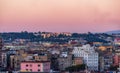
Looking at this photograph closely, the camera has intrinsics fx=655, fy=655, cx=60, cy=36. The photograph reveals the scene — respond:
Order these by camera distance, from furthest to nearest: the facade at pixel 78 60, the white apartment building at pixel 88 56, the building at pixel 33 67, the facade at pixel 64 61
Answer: the white apartment building at pixel 88 56 < the facade at pixel 78 60 < the facade at pixel 64 61 < the building at pixel 33 67

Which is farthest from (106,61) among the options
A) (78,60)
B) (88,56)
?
(88,56)

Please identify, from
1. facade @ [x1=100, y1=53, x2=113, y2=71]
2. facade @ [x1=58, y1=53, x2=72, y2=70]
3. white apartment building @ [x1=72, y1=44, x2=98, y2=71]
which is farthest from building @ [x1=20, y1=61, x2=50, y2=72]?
facade @ [x1=100, y1=53, x2=113, y2=71]

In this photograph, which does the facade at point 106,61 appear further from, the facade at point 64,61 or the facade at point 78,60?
the facade at point 64,61

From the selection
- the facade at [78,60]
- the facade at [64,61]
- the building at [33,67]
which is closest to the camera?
the building at [33,67]

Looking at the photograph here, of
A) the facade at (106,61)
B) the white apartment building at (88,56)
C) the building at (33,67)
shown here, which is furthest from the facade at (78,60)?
the building at (33,67)

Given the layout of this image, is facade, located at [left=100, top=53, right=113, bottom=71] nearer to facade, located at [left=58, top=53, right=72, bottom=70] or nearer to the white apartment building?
the white apartment building

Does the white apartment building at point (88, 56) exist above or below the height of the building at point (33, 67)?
below

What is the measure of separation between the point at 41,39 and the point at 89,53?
54.5 feet

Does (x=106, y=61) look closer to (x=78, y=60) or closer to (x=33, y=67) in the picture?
(x=78, y=60)

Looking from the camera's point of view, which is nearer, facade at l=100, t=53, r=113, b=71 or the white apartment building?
facade at l=100, t=53, r=113, b=71

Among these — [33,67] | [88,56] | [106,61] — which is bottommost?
[106,61]

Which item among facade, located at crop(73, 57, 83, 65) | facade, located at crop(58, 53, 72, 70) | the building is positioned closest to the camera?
the building

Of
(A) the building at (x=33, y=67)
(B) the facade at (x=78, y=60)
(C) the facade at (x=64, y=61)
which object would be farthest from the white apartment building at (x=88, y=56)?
(A) the building at (x=33, y=67)

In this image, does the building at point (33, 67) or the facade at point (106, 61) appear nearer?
the building at point (33, 67)
